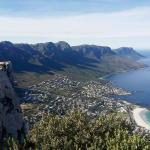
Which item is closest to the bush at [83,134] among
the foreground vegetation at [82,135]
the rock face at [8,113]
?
the foreground vegetation at [82,135]

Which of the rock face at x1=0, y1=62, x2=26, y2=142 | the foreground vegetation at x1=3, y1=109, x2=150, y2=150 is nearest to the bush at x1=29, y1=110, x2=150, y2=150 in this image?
the foreground vegetation at x1=3, y1=109, x2=150, y2=150

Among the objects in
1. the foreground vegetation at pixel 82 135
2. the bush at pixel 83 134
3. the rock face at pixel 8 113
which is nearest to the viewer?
the foreground vegetation at pixel 82 135

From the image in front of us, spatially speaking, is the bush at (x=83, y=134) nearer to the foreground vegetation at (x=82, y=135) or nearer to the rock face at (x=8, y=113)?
the foreground vegetation at (x=82, y=135)

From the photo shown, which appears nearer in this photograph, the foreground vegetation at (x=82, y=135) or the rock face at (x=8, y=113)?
the foreground vegetation at (x=82, y=135)

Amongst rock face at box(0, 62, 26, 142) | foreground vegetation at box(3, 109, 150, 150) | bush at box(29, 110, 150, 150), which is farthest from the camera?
rock face at box(0, 62, 26, 142)

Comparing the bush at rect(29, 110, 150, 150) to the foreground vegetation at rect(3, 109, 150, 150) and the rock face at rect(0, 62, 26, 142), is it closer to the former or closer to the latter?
the foreground vegetation at rect(3, 109, 150, 150)

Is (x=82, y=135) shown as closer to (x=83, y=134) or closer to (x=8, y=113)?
(x=83, y=134)
